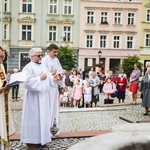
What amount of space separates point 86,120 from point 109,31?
3052 cm

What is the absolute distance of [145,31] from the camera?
132 feet

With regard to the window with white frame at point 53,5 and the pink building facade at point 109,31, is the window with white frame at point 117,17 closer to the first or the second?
the pink building facade at point 109,31

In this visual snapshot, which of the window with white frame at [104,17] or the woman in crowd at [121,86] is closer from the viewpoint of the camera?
the woman in crowd at [121,86]

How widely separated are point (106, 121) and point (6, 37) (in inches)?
1171

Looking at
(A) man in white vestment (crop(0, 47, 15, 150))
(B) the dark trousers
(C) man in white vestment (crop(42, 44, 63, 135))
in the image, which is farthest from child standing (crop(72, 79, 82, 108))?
(A) man in white vestment (crop(0, 47, 15, 150))

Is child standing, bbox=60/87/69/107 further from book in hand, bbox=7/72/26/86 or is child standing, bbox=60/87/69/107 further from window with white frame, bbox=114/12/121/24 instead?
window with white frame, bbox=114/12/121/24

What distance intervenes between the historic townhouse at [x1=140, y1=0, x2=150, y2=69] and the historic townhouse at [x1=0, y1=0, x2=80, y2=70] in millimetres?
7791

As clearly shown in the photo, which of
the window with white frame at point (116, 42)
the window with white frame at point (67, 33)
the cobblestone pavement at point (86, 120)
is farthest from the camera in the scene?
the window with white frame at point (116, 42)

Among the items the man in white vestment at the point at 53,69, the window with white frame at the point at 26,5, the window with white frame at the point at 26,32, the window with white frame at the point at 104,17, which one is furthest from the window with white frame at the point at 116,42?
the man in white vestment at the point at 53,69

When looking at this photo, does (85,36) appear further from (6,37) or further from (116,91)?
(116,91)

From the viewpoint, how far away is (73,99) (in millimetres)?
14516

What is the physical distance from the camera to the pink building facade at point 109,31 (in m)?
39.0

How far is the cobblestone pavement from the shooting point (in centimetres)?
654

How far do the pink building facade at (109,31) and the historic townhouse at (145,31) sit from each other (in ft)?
1.62
